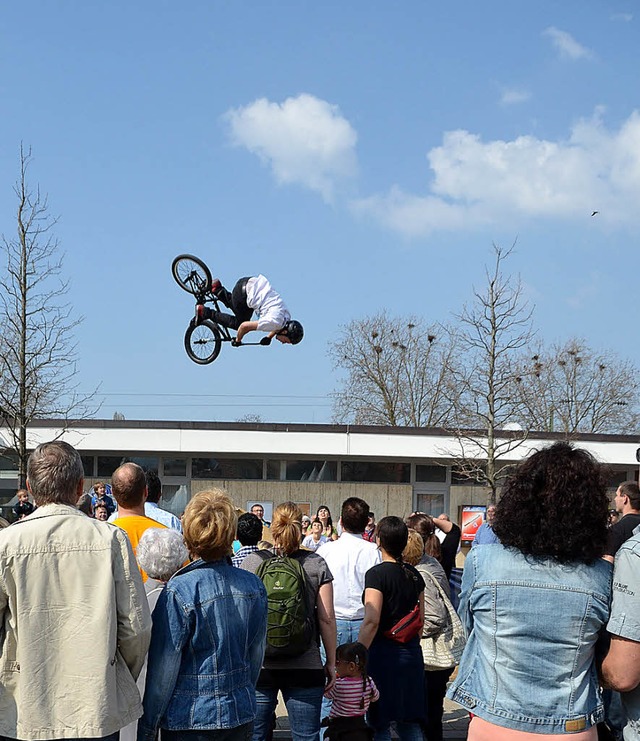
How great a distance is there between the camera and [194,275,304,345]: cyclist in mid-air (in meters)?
12.0

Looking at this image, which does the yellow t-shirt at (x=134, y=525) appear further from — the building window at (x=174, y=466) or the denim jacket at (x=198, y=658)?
the building window at (x=174, y=466)

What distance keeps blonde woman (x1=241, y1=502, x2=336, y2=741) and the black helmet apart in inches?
225

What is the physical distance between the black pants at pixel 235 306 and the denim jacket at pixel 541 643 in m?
8.95

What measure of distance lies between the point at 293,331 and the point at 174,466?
16446 mm

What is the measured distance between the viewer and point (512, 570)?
3.87m

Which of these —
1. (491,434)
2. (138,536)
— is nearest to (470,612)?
(138,536)

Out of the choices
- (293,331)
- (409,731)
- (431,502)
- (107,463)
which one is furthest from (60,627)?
(431,502)

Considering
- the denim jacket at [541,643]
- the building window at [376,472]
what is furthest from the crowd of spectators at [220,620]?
the building window at [376,472]

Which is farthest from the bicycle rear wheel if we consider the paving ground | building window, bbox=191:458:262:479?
building window, bbox=191:458:262:479

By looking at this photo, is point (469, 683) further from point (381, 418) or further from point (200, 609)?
point (381, 418)

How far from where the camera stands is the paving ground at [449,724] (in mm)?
8797

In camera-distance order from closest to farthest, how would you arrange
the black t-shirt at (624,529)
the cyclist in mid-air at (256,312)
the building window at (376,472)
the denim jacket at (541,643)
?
the denim jacket at (541,643), the black t-shirt at (624,529), the cyclist in mid-air at (256,312), the building window at (376,472)

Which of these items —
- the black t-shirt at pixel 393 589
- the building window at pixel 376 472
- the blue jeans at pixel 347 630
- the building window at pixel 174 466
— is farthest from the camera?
the building window at pixel 376 472

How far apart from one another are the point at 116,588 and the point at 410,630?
10.5 ft
